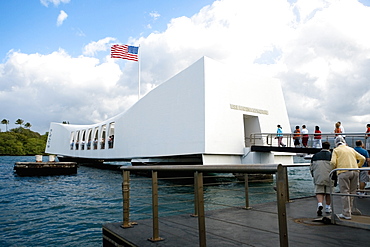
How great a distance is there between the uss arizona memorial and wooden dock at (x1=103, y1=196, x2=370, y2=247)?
10858 millimetres

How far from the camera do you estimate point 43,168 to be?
24281mm

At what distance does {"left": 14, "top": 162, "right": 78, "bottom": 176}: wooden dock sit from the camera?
23.6m

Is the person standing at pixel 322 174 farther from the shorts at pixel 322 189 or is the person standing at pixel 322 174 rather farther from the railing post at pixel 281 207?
the railing post at pixel 281 207

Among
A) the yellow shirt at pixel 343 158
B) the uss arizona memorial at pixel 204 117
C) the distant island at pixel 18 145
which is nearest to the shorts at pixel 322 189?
the yellow shirt at pixel 343 158

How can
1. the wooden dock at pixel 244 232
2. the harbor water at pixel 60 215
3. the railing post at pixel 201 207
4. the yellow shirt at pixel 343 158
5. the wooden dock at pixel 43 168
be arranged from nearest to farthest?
the railing post at pixel 201 207 → the wooden dock at pixel 244 232 → the yellow shirt at pixel 343 158 → the harbor water at pixel 60 215 → the wooden dock at pixel 43 168

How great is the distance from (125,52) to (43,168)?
11568 millimetres

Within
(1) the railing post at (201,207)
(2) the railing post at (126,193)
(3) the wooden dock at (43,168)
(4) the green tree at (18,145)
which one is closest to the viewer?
(1) the railing post at (201,207)

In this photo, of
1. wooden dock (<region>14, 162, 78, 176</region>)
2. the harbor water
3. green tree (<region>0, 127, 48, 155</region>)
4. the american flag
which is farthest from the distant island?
the harbor water

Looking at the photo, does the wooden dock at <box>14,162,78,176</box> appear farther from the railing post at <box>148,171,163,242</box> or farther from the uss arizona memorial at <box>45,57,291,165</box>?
the railing post at <box>148,171,163,242</box>

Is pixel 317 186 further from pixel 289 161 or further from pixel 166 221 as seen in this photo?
pixel 289 161

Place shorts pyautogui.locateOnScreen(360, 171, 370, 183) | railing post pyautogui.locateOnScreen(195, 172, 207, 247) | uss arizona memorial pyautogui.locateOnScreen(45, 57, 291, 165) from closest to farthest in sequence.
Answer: railing post pyautogui.locateOnScreen(195, 172, 207, 247) < shorts pyautogui.locateOnScreen(360, 171, 370, 183) < uss arizona memorial pyautogui.locateOnScreen(45, 57, 291, 165)

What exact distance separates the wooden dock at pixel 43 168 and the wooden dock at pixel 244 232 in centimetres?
2226

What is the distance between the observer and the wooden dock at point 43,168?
23594 mm

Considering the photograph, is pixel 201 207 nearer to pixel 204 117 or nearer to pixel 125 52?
pixel 204 117
